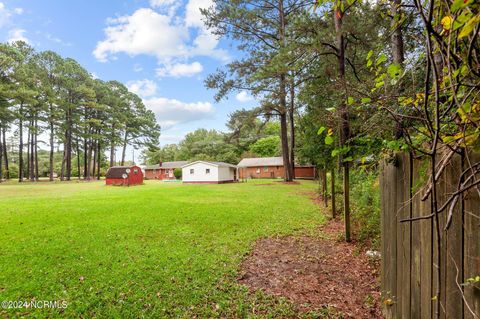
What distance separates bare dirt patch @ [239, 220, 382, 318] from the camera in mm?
2750

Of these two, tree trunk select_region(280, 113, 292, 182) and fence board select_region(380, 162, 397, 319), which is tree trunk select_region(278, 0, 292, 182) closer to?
tree trunk select_region(280, 113, 292, 182)

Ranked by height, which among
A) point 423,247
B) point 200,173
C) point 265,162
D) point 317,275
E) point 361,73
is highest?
point 361,73

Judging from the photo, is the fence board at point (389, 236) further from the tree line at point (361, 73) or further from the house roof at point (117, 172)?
the house roof at point (117, 172)

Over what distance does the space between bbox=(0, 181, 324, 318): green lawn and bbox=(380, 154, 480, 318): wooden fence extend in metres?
1.23

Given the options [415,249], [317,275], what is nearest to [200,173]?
[317,275]

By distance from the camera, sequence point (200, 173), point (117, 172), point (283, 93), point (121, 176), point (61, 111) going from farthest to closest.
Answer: point (61, 111)
point (200, 173)
point (117, 172)
point (121, 176)
point (283, 93)

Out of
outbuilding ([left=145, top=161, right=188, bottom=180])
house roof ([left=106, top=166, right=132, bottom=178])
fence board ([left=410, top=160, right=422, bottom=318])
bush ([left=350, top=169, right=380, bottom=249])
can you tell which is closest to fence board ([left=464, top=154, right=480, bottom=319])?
fence board ([left=410, top=160, right=422, bottom=318])

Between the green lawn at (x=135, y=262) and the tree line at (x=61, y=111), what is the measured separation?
78.1 ft

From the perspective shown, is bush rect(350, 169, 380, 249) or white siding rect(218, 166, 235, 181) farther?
white siding rect(218, 166, 235, 181)

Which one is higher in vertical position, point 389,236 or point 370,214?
point 389,236

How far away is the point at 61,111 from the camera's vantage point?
1114 inches

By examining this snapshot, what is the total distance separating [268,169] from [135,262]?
29.4m

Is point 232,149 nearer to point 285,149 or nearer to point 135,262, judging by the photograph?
point 285,149

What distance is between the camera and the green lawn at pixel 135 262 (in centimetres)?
273
